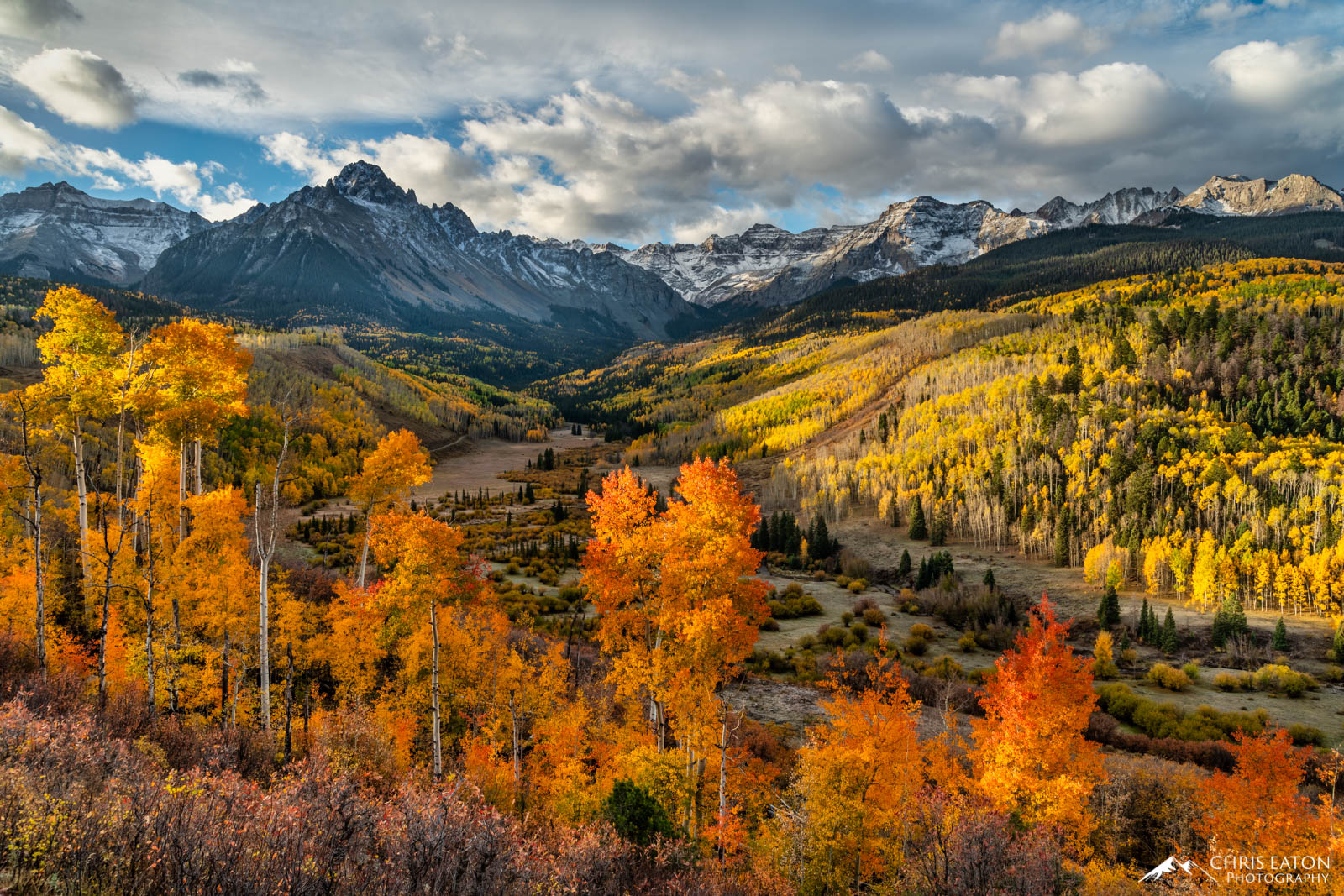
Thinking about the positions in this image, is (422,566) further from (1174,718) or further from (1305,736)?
(1305,736)

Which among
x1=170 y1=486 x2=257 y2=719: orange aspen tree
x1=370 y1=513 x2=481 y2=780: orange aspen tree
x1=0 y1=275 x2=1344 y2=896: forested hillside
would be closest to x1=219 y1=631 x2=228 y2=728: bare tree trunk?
x1=170 y1=486 x2=257 y2=719: orange aspen tree

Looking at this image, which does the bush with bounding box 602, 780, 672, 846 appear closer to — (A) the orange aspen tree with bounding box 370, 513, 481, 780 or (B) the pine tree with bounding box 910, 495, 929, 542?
(A) the orange aspen tree with bounding box 370, 513, 481, 780

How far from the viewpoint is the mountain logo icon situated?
19.7 meters

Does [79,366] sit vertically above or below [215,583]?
above

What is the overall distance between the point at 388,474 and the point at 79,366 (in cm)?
1500

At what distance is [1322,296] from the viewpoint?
133750 mm

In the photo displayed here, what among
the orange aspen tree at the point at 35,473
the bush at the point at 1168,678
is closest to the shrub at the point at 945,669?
the bush at the point at 1168,678

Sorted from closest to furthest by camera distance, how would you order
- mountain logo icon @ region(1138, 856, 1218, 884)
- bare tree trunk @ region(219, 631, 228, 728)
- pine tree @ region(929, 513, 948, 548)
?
1. mountain logo icon @ region(1138, 856, 1218, 884)
2. bare tree trunk @ region(219, 631, 228, 728)
3. pine tree @ region(929, 513, 948, 548)

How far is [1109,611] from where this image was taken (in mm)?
64375

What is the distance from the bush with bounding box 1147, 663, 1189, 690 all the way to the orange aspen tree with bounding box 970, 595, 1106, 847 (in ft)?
111

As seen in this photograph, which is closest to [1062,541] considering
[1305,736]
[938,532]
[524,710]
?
[938,532]

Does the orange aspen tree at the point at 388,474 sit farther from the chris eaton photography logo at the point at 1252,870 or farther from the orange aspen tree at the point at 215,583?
the chris eaton photography logo at the point at 1252,870

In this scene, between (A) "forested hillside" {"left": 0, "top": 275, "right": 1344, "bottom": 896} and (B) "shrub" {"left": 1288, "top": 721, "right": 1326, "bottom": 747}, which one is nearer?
(A) "forested hillside" {"left": 0, "top": 275, "right": 1344, "bottom": 896}

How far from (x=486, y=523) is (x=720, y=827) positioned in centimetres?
8798
